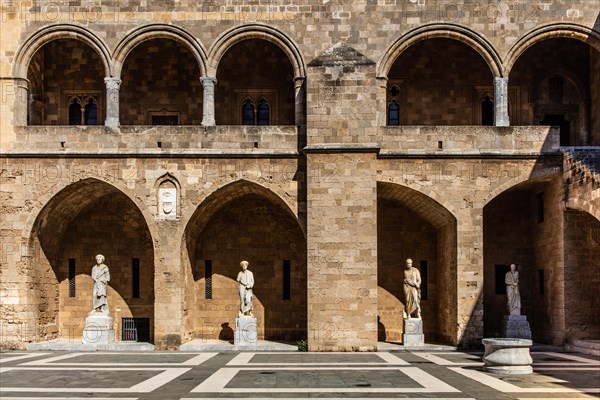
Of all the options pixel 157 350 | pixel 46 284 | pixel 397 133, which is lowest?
pixel 157 350

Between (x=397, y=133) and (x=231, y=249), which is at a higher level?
(x=397, y=133)

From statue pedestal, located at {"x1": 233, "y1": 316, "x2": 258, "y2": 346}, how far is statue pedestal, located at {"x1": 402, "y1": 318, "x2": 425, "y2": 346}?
16.2 ft

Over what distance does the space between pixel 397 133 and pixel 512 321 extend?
23.6ft

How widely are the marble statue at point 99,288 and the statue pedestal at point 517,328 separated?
13402 mm

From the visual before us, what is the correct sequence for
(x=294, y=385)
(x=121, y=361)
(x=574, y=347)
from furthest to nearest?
(x=574, y=347)
(x=121, y=361)
(x=294, y=385)

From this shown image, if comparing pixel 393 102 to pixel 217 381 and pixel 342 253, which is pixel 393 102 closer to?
pixel 342 253

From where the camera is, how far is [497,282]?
2609 cm

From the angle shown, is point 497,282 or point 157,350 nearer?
point 157,350

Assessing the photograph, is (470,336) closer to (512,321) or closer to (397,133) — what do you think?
(512,321)

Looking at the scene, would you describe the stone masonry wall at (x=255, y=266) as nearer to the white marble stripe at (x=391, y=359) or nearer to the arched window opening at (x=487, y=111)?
the white marble stripe at (x=391, y=359)

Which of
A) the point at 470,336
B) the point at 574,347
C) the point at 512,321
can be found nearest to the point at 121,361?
the point at 470,336

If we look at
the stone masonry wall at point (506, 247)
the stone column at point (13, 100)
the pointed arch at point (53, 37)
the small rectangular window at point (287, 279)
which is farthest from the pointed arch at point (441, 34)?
the stone column at point (13, 100)

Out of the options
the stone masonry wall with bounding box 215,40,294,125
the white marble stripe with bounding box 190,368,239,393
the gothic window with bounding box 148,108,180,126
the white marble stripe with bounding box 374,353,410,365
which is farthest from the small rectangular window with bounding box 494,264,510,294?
→ the gothic window with bounding box 148,108,180,126

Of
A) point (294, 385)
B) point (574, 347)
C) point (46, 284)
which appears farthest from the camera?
point (46, 284)
